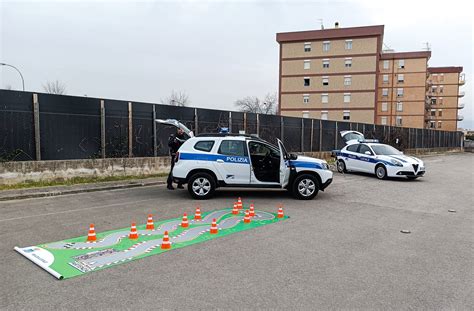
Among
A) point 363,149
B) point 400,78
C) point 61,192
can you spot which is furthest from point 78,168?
point 400,78

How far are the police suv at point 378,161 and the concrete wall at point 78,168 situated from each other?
340 inches

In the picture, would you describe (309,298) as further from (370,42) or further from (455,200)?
(370,42)

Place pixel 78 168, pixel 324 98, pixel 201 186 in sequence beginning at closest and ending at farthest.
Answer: pixel 201 186
pixel 78 168
pixel 324 98

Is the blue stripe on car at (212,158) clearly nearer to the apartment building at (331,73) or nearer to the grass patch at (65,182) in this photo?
the grass patch at (65,182)

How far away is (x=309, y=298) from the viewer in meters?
3.88

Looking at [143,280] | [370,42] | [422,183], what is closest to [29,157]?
[143,280]

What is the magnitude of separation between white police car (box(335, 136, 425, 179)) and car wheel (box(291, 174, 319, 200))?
21.9ft

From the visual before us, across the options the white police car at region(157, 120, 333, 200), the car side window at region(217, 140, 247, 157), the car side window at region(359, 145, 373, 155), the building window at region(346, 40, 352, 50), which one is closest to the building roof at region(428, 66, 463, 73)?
the building window at region(346, 40, 352, 50)

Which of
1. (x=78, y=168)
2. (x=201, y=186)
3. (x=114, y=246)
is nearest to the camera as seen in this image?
(x=114, y=246)

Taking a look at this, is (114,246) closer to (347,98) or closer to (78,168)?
(78,168)

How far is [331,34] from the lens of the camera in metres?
59.9

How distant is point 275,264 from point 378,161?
12.3 m

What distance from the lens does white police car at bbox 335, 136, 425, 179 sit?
1502cm

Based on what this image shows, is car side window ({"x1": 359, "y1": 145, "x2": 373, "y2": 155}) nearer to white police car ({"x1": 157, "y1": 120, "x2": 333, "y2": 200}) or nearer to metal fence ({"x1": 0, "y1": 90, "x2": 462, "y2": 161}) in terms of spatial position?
metal fence ({"x1": 0, "y1": 90, "x2": 462, "y2": 161})
